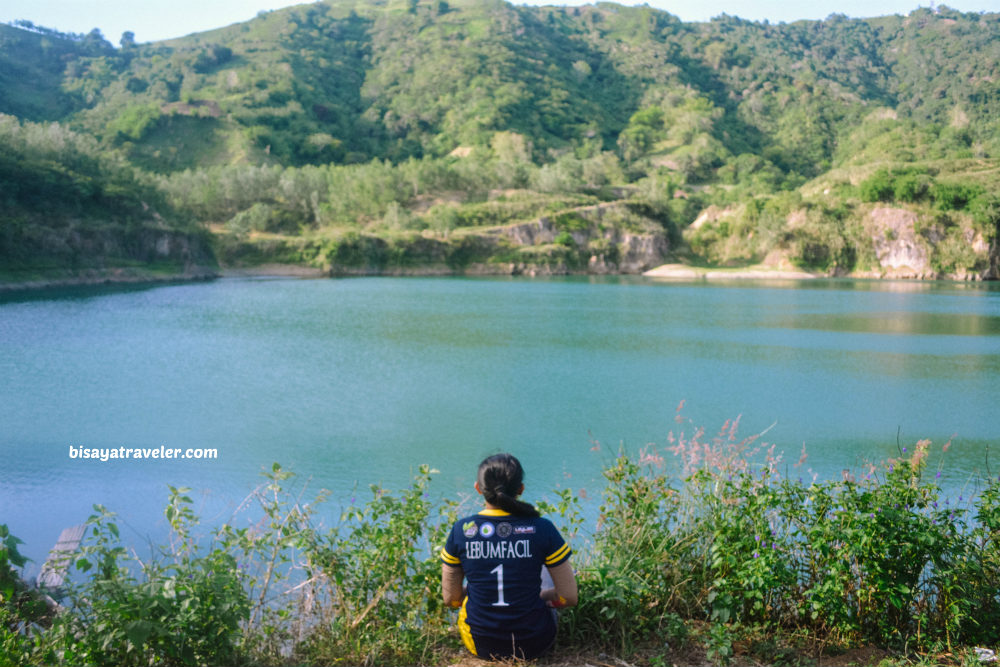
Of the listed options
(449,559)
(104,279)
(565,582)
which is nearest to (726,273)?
(104,279)

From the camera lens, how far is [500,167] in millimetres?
86938

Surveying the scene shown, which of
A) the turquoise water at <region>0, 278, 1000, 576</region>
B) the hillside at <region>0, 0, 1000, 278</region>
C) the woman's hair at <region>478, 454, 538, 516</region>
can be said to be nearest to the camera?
the woman's hair at <region>478, 454, 538, 516</region>

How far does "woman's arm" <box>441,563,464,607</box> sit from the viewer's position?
12.3 ft

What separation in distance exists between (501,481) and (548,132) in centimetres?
11984

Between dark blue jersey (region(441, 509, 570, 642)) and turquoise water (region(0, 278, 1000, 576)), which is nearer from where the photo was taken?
dark blue jersey (region(441, 509, 570, 642))

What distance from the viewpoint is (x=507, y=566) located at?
3.54m

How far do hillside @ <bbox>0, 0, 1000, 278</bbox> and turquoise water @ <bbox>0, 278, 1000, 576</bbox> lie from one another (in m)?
41.3

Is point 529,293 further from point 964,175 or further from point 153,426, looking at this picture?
point 964,175

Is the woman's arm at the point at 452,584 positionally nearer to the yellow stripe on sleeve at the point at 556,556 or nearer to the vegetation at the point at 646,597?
the vegetation at the point at 646,597

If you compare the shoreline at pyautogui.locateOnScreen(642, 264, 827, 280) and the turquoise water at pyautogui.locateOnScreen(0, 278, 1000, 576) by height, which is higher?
the shoreline at pyautogui.locateOnScreen(642, 264, 827, 280)

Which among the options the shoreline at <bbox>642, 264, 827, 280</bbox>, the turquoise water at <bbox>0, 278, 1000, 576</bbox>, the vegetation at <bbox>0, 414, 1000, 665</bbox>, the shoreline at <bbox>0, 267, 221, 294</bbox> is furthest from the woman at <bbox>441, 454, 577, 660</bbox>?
the shoreline at <bbox>642, 264, 827, 280</bbox>

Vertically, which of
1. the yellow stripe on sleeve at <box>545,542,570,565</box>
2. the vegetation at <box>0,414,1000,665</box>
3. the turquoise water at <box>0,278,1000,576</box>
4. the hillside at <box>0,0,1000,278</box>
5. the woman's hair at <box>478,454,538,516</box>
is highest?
the hillside at <box>0,0,1000,278</box>

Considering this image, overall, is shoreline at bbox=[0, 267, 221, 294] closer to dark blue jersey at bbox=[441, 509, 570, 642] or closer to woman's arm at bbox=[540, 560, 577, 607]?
dark blue jersey at bbox=[441, 509, 570, 642]

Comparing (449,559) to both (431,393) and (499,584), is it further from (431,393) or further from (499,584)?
(431,393)
